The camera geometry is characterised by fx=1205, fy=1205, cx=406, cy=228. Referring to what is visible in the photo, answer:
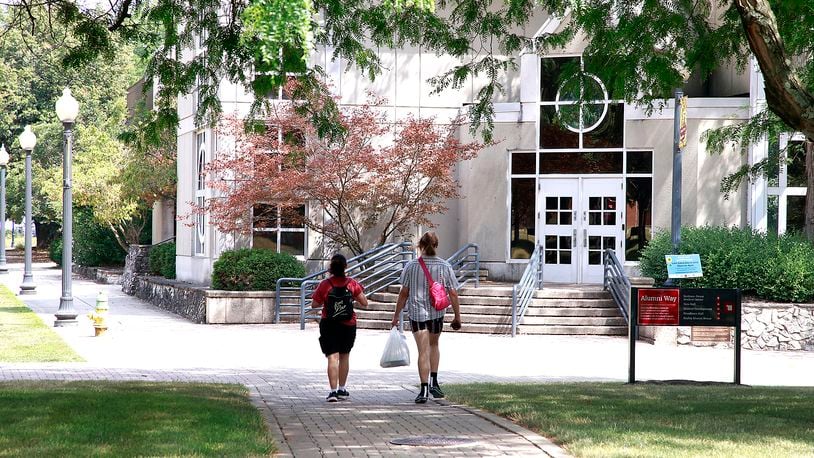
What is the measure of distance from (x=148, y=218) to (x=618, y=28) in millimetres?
36941

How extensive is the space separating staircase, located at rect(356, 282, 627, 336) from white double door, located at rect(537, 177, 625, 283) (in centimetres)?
277

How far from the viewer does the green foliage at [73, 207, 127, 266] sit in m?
51.8

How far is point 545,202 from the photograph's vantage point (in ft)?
92.9

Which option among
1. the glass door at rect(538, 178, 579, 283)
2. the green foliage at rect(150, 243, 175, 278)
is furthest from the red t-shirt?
the green foliage at rect(150, 243, 175, 278)

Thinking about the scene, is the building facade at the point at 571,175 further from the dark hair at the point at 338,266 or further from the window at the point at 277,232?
the dark hair at the point at 338,266

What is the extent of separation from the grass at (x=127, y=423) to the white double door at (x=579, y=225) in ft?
53.7

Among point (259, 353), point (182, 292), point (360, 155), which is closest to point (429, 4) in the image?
point (259, 353)

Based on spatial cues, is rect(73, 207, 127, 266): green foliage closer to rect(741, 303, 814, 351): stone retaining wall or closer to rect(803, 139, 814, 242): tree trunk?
rect(803, 139, 814, 242): tree trunk

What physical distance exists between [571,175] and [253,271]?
7706mm

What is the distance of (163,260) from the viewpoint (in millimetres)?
38156

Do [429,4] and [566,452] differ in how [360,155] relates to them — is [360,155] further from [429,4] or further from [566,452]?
[429,4]

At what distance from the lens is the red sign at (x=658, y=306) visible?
46.7 ft

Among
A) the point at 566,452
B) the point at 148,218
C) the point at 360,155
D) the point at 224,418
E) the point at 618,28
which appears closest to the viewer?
the point at 566,452

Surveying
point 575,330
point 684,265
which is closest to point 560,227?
point 575,330
